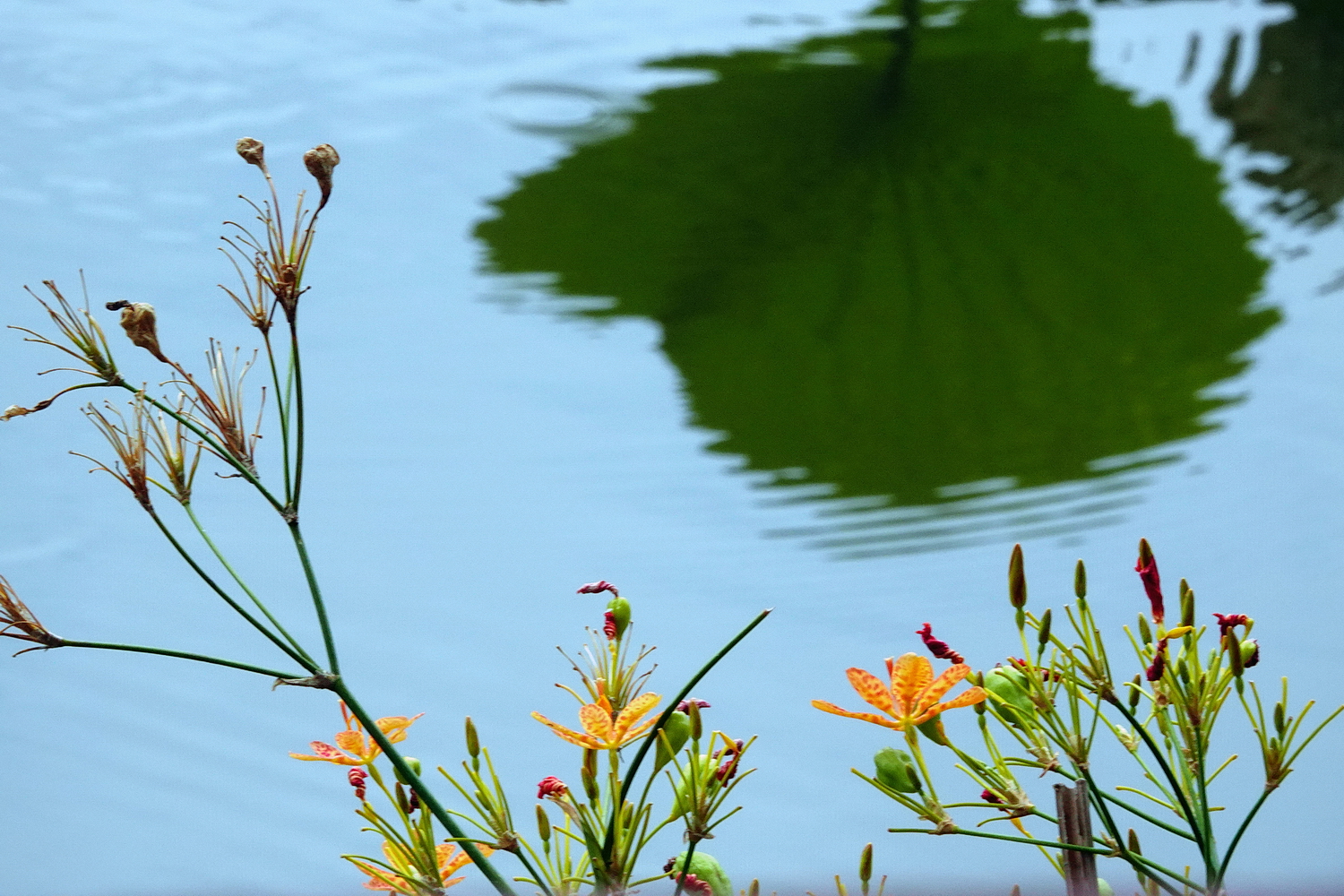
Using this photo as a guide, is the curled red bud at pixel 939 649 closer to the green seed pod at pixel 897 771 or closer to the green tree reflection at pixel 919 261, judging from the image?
the green seed pod at pixel 897 771

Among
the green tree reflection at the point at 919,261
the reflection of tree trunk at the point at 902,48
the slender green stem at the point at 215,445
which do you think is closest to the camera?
the slender green stem at the point at 215,445

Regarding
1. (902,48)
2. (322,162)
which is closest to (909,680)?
(322,162)

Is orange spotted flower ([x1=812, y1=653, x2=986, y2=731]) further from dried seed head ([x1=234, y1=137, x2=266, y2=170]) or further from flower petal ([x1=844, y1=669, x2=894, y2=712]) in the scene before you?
dried seed head ([x1=234, y1=137, x2=266, y2=170])

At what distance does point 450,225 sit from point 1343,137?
1046mm

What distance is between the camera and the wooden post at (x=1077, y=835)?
16 centimetres

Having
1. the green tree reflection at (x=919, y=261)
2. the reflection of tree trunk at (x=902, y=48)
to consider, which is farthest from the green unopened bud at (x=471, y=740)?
the reflection of tree trunk at (x=902, y=48)

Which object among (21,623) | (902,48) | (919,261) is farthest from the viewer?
(902,48)

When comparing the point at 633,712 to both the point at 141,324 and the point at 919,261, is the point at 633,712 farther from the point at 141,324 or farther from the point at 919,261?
the point at 919,261

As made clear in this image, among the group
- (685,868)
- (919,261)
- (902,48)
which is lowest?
(685,868)

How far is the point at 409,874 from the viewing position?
0.16 meters

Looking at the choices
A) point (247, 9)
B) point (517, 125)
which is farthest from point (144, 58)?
point (517, 125)

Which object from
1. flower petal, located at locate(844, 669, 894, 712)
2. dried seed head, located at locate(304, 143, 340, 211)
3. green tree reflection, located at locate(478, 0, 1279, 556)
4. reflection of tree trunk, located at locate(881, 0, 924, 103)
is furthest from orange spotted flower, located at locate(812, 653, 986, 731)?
reflection of tree trunk, located at locate(881, 0, 924, 103)

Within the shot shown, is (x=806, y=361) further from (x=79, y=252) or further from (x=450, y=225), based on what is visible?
(x=79, y=252)

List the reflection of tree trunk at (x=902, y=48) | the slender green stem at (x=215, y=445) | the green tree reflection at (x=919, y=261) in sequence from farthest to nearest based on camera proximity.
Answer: the reflection of tree trunk at (x=902, y=48) → the green tree reflection at (x=919, y=261) → the slender green stem at (x=215, y=445)
